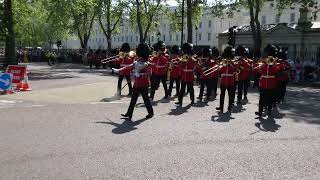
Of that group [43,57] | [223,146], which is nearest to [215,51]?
[223,146]

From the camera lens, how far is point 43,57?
195 feet

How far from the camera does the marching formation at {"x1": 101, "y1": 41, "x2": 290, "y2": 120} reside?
41.2 feet

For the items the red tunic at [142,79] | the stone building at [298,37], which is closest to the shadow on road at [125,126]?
the red tunic at [142,79]

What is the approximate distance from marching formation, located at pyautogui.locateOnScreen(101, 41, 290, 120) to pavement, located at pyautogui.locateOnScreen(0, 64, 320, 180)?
59 cm

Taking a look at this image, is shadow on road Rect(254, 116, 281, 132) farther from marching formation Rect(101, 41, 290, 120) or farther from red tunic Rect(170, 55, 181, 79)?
red tunic Rect(170, 55, 181, 79)

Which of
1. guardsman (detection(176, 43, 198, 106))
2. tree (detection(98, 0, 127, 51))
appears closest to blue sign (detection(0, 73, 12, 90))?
guardsman (detection(176, 43, 198, 106))

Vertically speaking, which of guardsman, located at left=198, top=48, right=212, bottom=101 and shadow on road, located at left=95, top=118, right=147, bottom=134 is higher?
guardsman, located at left=198, top=48, right=212, bottom=101

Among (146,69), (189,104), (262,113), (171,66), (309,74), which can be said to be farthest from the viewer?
(309,74)

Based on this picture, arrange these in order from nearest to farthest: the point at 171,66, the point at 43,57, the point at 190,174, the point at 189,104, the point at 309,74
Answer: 1. the point at 190,174
2. the point at 189,104
3. the point at 171,66
4. the point at 309,74
5. the point at 43,57

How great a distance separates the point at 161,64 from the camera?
56.4 feet

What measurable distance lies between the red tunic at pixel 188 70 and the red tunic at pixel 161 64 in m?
1.31

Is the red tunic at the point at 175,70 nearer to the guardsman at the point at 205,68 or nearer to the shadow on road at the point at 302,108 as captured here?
the guardsman at the point at 205,68

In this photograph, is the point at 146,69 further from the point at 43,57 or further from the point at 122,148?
the point at 43,57

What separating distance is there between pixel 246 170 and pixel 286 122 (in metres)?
5.43
